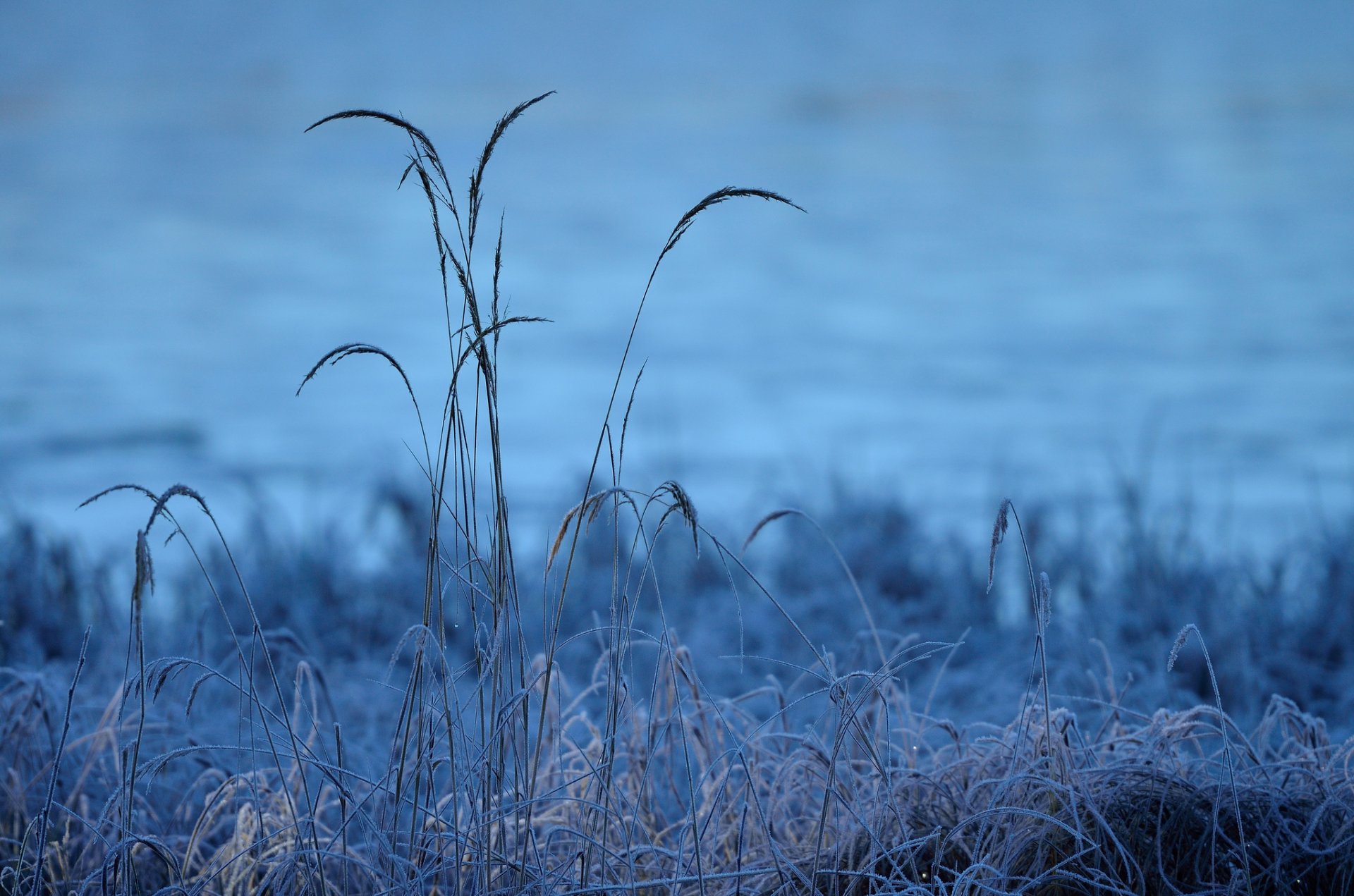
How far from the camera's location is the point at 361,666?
3740 millimetres

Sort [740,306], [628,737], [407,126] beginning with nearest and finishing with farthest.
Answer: [407,126], [628,737], [740,306]

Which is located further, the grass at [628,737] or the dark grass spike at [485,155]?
the grass at [628,737]

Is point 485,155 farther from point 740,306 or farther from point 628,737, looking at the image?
point 740,306

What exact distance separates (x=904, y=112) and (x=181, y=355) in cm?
1217

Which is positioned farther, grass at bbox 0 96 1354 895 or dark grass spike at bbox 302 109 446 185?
grass at bbox 0 96 1354 895

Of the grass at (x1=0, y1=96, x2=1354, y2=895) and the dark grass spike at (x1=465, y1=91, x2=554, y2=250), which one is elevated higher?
the dark grass spike at (x1=465, y1=91, x2=554, y2=250)

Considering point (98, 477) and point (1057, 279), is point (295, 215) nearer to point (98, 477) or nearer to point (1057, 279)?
point (98, 477)

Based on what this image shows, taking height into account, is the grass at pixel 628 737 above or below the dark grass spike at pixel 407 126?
below

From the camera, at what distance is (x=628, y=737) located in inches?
104

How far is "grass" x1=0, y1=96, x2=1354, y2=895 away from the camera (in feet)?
6.68

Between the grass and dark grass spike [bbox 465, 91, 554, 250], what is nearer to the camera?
dark grass spike [bbox 465, 91, 554, 250]

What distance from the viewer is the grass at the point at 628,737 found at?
6.68 feet

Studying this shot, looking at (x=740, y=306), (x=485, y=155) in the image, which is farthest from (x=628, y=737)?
(x=740, y=306)

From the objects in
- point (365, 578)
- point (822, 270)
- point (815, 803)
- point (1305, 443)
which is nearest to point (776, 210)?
point (822, 270)
